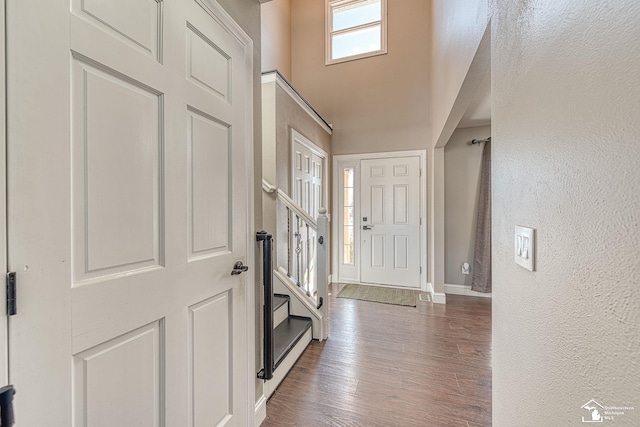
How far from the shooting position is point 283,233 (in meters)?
2.79

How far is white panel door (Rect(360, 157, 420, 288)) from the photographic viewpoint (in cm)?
412

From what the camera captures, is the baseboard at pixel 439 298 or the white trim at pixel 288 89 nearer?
the white trim at pixel 288 89

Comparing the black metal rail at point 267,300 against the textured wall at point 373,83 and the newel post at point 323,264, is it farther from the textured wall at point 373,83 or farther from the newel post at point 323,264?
the textured wall at point 373,83

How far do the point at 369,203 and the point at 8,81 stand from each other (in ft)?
13.2

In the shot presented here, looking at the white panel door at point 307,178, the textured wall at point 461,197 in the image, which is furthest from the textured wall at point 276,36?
the textured wall at point 461,197

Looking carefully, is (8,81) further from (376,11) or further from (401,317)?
(376,11)

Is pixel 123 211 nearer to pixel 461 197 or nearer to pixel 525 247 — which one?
pixel 525 247

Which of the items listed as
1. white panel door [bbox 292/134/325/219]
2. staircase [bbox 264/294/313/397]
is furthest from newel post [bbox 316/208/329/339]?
white panel door [bbox 292/134/325/219]

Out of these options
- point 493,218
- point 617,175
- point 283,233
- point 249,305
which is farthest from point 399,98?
point 617,175

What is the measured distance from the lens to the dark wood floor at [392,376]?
5.41ft

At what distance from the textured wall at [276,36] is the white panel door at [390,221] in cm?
201

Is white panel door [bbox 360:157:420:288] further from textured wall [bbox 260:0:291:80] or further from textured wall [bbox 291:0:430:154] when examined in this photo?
textured wall [bbox 260:0:291:80]

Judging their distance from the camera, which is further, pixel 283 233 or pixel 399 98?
pixel 399 98

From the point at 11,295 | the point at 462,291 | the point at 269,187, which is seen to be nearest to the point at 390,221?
the point at 462,291
